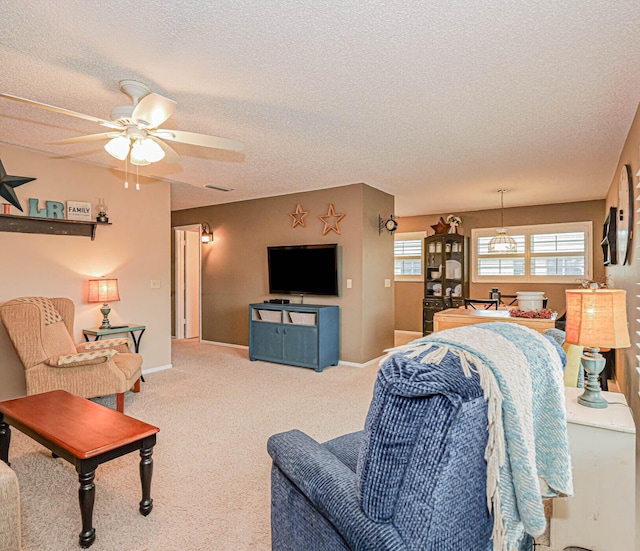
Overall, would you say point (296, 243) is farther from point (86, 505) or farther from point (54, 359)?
point (86, 505)

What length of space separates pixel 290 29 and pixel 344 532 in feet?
6.90

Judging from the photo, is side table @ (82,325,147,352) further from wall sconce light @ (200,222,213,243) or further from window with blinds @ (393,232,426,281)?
window with blinds @ (393,232,426,281)

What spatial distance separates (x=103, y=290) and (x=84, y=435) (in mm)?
2684

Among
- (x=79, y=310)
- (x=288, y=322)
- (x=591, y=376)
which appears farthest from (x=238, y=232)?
(x=591, y=376)

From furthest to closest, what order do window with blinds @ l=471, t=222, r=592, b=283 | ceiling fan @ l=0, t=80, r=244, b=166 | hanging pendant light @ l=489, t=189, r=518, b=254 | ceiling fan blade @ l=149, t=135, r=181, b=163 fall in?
window with blinds @ l=471, t=222, r=592, b=283, hanging pendant light @ l=489, t=189, r=518, b=254, ceiling fan blade @ l=149, t=135, r=181, b=163, ceiling fan @ l=0, t=80, r=244, b=166

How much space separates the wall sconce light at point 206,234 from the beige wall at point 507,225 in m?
4.00

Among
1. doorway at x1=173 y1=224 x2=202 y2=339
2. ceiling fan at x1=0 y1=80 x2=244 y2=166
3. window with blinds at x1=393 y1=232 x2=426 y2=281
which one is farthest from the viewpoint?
window with blinds at x1=393 y1=232 x2=426 y2=281

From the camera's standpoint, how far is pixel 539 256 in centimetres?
706

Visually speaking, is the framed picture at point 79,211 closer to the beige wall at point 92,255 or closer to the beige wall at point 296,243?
the beige wall at point 92,255

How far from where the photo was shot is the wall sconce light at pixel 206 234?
7.03 metres

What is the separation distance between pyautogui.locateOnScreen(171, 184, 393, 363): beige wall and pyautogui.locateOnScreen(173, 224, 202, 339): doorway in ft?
1.31

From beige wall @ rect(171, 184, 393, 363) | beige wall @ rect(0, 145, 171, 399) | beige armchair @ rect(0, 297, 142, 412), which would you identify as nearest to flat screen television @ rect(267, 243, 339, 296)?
beige wall @ rect(171, 184, 393, 363)

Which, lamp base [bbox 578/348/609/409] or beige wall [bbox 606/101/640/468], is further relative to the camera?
beige wall [bbox 606/101/640/468]

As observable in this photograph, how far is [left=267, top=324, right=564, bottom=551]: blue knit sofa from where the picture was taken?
97 cm
